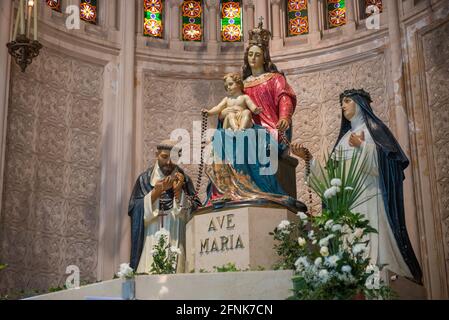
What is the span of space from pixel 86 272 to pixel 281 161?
415cm

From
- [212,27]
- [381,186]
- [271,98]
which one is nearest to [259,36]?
[271,98]

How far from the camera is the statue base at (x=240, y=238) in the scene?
779 centimetres

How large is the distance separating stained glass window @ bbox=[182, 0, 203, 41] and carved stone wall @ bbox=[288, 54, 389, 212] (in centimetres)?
194

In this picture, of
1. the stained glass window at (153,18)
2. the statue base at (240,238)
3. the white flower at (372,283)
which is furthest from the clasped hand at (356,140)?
the stained glass window at (153,18)

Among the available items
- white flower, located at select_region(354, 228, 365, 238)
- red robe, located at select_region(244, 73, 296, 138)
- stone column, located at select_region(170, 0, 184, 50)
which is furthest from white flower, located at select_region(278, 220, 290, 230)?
stone column, located at select_region(170, 0, 184, 50)

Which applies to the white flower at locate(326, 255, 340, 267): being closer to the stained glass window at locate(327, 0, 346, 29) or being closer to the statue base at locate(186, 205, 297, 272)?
the statue base at locate(186, 205, 297, 272)

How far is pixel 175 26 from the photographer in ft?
43.6

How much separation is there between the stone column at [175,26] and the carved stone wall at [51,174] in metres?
1.51

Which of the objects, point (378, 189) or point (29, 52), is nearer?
point (378, 189)
